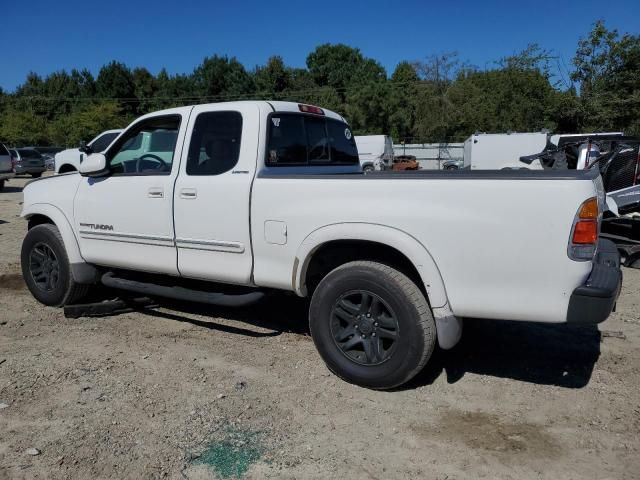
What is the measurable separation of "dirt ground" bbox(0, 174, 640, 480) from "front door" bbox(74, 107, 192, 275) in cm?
72

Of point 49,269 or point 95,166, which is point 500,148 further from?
point 95,166

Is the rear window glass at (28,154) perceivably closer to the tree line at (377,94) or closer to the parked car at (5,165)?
the parked car at (5,165)

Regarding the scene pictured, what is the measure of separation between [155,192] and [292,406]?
209 cm

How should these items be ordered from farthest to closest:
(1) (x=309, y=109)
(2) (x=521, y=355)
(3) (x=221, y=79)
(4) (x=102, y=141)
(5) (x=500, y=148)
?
(3) (x=221, y=79) → (5) (x=500, y=148) → (4) (x=102, y=141) → (1) (x=309, y=109) → (2) (x=521, y=355)

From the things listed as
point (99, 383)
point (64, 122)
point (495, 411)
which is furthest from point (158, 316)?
point (64, 122)

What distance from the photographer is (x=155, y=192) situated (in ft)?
14.6

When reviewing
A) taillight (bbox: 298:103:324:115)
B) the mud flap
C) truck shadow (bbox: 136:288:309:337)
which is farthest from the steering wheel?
the mud flap

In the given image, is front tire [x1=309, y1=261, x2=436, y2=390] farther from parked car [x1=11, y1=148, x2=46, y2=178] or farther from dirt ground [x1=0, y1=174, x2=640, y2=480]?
parked car [x1=11, y1=148, x2=46, y2=178]

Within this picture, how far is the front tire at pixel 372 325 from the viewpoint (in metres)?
3.40

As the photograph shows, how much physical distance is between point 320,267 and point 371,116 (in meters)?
45.1

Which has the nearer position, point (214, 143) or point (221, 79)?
point (214, 143)

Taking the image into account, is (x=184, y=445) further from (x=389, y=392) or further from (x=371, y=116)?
(x=371, y=116)

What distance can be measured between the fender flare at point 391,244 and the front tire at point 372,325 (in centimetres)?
15

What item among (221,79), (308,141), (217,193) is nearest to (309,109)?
(308,141)
